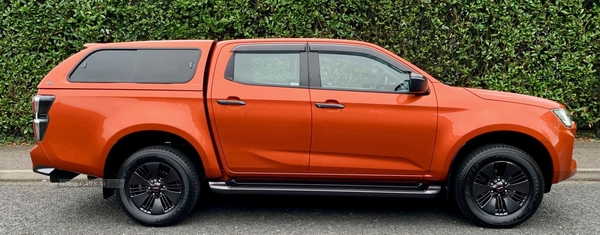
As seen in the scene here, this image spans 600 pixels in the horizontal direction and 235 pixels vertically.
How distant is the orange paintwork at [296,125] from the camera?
4516 mm

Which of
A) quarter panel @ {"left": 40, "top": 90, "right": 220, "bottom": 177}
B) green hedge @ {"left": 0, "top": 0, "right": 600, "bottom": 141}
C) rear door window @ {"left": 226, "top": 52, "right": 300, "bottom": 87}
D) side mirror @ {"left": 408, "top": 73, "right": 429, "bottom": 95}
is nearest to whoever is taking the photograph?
side mirror @ {"left": 408, "top": 73, "right": 429, "bottom": 95}

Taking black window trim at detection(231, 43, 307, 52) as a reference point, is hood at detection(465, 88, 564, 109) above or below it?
below

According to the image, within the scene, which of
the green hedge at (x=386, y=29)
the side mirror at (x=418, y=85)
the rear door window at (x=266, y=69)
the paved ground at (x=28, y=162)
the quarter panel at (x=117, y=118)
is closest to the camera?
the side mirror at (x=418, y=85)

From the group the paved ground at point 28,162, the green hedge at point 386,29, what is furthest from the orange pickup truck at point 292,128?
the green hedge at point 386,29

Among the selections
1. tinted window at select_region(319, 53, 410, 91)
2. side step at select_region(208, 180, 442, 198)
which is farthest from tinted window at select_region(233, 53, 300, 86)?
side step at select_region(208, 180, 442, 198)

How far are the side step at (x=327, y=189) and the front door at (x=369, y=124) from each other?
0.14m

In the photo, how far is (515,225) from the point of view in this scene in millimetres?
4699

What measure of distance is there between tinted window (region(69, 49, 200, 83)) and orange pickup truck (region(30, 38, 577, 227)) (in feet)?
0.03

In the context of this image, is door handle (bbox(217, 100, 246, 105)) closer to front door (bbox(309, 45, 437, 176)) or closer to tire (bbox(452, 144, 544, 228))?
front door (bbox(309, 45, 437, 176))

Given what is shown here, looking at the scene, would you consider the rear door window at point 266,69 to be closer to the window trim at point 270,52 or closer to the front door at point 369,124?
the window trim at point 270,52

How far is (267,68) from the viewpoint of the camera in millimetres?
4734

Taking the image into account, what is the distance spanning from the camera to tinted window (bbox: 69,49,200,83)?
4703mm

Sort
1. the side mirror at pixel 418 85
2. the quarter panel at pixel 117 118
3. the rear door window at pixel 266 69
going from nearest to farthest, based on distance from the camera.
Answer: the side mirror at pixel 418 85 < the quarter panel at pixel 117 118 < the rear door window at pixel 266 69

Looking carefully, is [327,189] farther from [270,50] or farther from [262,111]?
[270,50]
